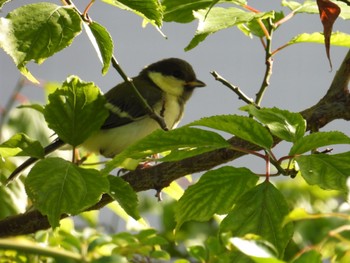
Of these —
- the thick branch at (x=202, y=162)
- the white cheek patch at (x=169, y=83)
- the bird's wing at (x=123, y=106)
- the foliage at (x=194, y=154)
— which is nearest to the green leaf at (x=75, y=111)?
the foliage at (x=194, y=154)

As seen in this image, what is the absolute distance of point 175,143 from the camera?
0.75 m

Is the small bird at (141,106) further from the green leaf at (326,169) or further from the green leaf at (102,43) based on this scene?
the green leaf at (326,169)

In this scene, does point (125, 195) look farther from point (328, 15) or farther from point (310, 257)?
point (310, 257)

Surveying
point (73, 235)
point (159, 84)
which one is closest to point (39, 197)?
point (73, 235)

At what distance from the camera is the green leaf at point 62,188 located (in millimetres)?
866

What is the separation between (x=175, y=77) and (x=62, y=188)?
1.67 metres

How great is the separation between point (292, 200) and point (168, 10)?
685 mm

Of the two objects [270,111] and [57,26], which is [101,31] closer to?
[57,26]

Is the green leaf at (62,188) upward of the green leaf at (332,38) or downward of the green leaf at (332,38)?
downward

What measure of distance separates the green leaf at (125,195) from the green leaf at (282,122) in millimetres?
231

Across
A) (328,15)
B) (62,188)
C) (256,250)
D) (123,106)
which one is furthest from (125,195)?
(123,106)

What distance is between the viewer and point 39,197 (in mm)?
878

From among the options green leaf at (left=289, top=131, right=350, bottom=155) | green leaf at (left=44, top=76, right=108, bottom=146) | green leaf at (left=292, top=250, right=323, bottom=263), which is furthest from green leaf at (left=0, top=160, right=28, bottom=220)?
green leaf at (left=292, top=250, right=323, bottom=263)

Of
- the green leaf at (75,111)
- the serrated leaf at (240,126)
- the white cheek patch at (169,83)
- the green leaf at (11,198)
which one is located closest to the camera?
the serrated leaf at (240,126)
